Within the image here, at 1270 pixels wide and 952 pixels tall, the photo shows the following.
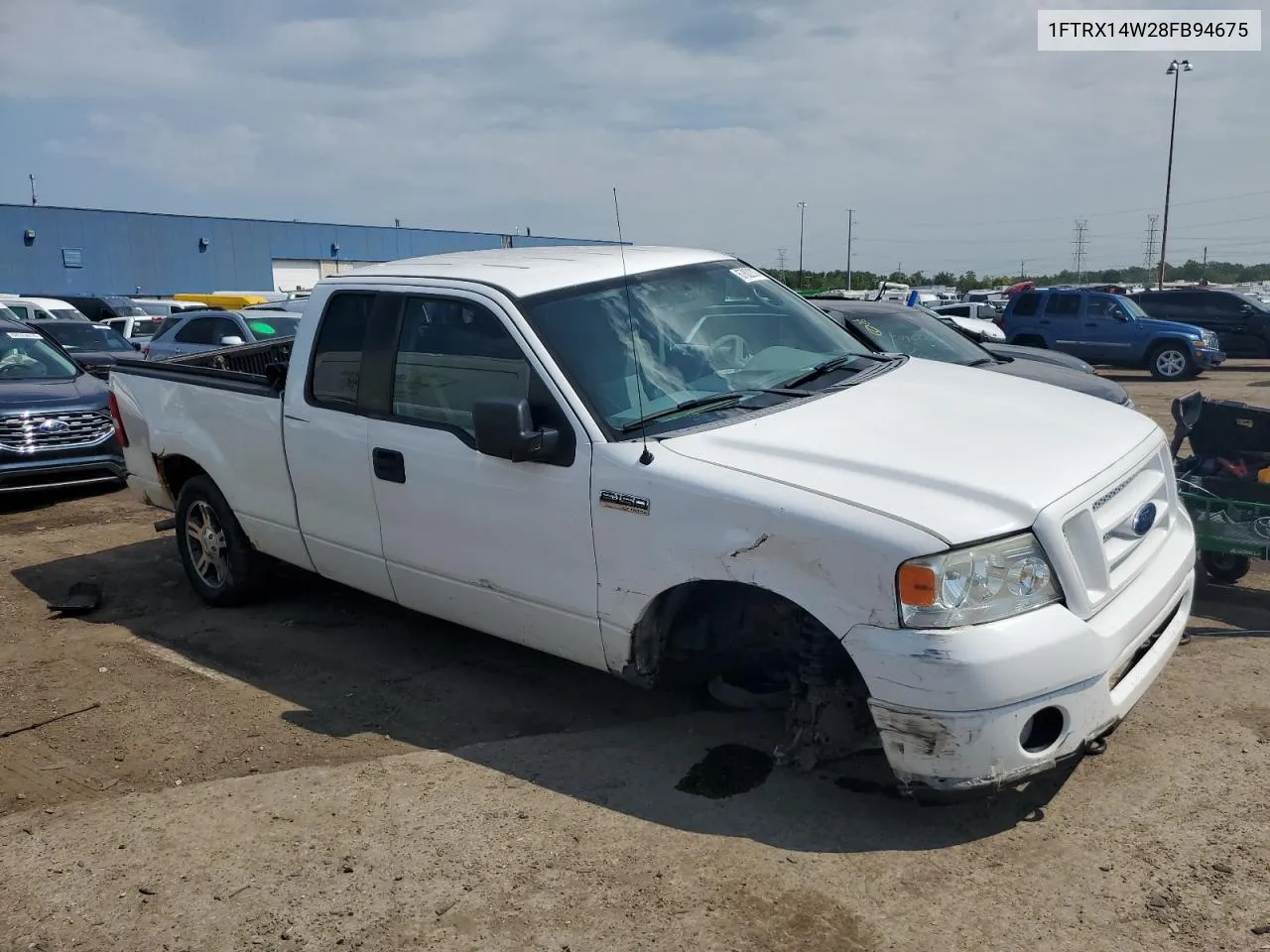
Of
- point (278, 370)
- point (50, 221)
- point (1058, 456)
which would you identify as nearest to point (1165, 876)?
point (1058, 456)

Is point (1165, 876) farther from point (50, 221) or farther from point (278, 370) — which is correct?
point (50, 221)

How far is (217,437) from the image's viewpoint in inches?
232

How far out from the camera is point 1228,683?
463 cm

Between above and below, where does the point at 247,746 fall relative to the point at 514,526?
below

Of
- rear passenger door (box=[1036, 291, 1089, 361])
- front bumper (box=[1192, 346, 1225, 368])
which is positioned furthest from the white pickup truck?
rear passenger door (box=[1036, 291, 1089, 361])

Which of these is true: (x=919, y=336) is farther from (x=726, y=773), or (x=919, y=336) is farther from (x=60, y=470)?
(x=60, y=470)

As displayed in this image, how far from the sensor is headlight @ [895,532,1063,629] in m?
3.18

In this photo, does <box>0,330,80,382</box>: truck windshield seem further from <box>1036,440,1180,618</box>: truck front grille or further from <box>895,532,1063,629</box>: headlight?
<box>1036,440,1180,618</box>: truck front grille

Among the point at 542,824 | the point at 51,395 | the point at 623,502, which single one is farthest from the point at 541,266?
the point at 51,395

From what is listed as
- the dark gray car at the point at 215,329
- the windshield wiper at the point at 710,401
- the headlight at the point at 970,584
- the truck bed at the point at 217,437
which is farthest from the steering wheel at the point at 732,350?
the dark gray car at the point at 215,329

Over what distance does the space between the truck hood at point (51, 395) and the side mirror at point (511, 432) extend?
24.4ft

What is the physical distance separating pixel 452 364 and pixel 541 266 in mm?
618

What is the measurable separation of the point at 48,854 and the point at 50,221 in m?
47.4

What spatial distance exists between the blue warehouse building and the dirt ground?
34.8 m
